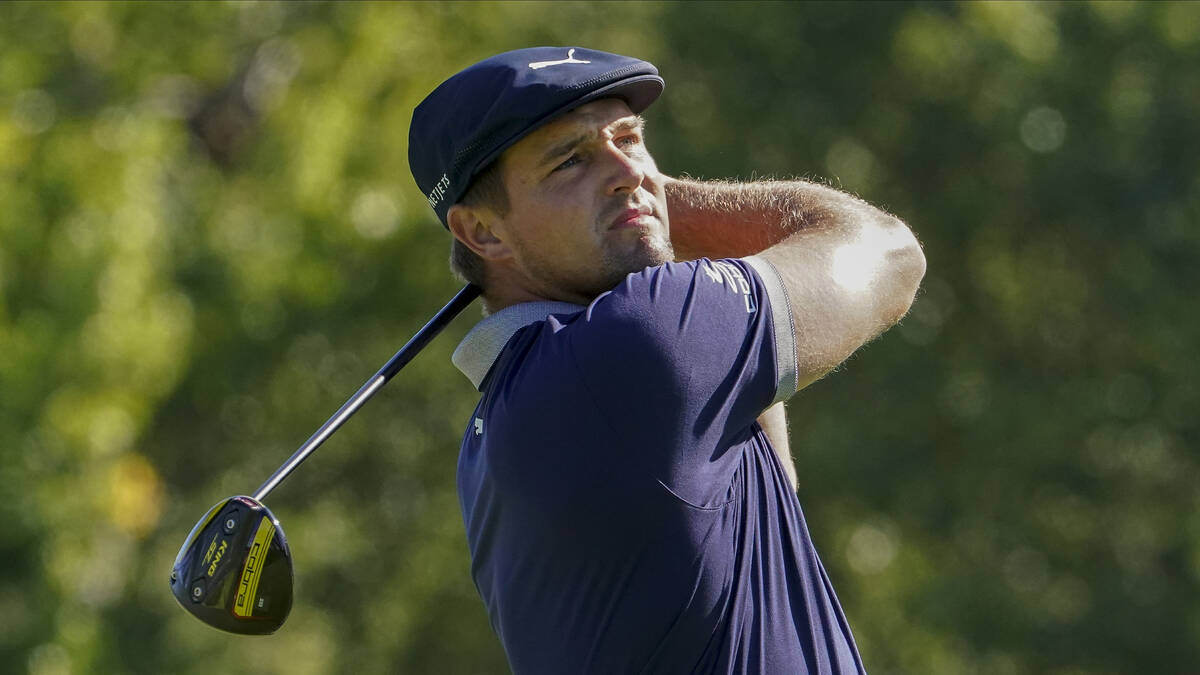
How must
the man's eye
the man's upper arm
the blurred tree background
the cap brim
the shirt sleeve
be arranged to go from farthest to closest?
the blurred tree background
the man's eye
the cap brim
the man's upper arm
the shirt sleeve

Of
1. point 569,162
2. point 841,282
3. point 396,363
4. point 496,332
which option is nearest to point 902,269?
point 841,282

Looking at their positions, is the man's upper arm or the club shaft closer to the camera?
the man's upper arm

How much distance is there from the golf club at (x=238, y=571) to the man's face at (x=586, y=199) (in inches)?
26.3

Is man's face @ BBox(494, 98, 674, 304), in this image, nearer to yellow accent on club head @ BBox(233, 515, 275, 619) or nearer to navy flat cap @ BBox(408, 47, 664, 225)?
navy flat cap @ BBox(408, 47, 664, 225)

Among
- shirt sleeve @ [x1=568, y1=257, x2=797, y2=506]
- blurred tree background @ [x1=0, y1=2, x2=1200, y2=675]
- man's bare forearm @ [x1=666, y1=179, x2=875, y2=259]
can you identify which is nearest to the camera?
shirt sleeve @ [x1=568, y1=257, x2=797, y2=506]

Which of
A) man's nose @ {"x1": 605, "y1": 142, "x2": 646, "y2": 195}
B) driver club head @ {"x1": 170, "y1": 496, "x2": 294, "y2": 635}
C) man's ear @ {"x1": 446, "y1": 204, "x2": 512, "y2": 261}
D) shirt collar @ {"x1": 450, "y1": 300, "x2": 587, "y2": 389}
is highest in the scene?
man's nose @ {"x1": 605, "y1": 142, "x2": 646, "y2": 195}

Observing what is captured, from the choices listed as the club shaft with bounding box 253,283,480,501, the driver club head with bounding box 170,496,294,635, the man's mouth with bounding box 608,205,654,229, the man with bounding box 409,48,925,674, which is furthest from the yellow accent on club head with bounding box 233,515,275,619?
the man's mouth with bounding box 608,205,654,229

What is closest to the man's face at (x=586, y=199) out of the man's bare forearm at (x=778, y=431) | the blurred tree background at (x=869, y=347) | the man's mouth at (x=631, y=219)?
the man's mouth at (x=631, y=219)

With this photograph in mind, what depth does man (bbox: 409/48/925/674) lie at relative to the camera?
2.83 meters

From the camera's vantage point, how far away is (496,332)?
3158 millimetres

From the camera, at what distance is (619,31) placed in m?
13.7

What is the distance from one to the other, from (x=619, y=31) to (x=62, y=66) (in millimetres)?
4165

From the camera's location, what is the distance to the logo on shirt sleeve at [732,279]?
2.90 meters

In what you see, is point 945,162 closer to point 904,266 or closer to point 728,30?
point 728,30
